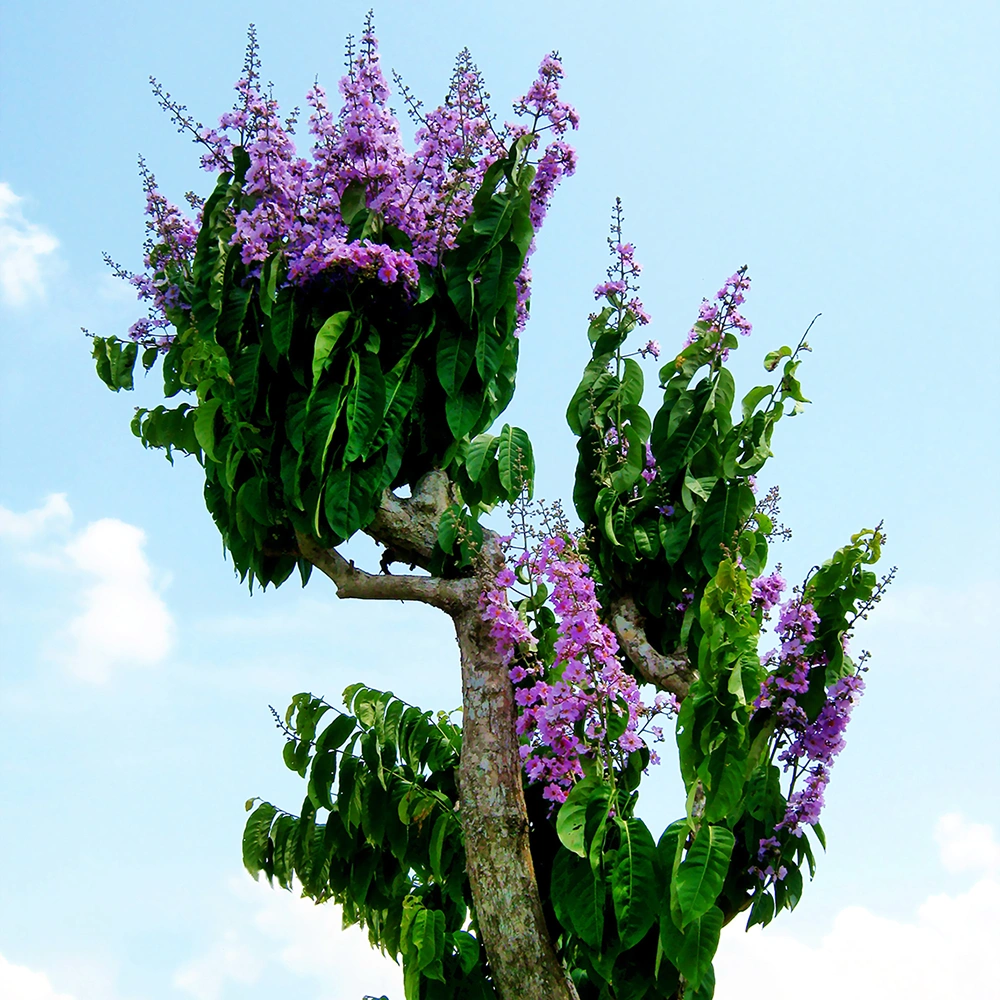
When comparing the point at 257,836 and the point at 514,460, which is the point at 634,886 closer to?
the point at 514,460

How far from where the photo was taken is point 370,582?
4453mm

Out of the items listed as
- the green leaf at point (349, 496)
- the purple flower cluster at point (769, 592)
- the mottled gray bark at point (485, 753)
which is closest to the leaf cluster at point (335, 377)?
the green leaf at point (349, 496)

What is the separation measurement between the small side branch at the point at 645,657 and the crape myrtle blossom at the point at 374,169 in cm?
143

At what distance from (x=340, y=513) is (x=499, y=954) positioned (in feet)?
5.06

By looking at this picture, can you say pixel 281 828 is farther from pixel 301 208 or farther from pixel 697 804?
pixel 301 208

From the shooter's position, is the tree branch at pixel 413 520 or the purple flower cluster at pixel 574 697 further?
the tree branch at pixel 413 520

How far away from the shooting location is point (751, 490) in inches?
179

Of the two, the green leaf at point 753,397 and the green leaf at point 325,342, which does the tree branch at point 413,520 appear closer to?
the green leaf at point 325,342

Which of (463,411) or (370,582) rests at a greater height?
(463,411)

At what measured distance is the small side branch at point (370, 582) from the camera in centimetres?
440

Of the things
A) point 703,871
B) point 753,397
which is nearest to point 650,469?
point 753,397

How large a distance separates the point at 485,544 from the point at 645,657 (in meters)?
0.74

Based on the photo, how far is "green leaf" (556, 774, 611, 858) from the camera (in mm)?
3871

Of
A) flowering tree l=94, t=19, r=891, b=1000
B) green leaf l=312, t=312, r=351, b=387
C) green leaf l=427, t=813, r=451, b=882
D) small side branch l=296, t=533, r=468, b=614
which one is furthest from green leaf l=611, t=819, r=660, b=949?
green leaf l=312, t=312, r=351, b=387
